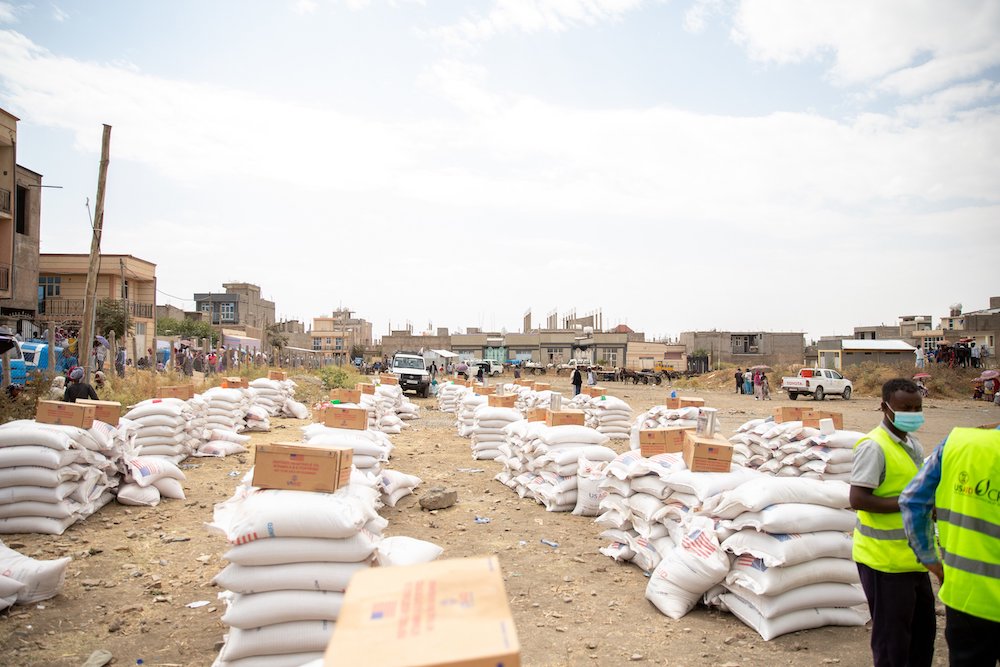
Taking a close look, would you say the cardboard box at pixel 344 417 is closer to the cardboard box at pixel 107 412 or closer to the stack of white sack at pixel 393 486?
the stack of white sack at pixel 393 486

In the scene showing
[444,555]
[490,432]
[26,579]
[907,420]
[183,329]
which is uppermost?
[183,329]

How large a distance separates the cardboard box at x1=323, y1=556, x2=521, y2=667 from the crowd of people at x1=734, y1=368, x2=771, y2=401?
27963 mm

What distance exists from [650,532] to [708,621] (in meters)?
0.98

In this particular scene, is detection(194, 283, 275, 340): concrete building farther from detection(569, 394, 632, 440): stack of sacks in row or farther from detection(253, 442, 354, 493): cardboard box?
detection(253, 442, 354, 493): cardboard box

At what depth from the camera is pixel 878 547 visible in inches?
115

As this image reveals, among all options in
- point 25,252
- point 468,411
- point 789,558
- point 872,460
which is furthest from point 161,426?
point 25,252

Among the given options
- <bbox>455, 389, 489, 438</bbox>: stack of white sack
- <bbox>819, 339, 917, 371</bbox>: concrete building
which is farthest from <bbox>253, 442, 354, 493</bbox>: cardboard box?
<bbox>819, 339, 917, 371</bbox>: concrete building

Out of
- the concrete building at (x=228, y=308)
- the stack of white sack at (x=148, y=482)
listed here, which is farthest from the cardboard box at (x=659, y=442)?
the concrete building at (x=228, y=308)

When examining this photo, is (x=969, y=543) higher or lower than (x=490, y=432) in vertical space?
higher

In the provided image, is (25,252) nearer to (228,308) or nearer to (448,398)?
(448,398)

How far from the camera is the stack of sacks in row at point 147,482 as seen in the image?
22.6ft

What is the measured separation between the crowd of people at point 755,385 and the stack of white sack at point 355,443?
76.9 ft

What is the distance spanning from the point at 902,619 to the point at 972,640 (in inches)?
21.2

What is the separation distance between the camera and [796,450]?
24.6ft
